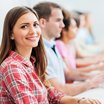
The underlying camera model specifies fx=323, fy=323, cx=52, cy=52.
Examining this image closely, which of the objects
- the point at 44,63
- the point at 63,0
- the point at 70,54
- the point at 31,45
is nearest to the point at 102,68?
the point at 70,54

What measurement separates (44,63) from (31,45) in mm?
157

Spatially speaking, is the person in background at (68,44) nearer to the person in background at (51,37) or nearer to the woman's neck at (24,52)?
the person in background at (51,37)

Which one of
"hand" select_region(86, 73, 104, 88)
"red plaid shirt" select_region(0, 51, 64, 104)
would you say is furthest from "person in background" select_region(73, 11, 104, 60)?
"red plaid shirt" select_region(0, 51, 64, 104)

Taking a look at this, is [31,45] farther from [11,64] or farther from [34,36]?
[11,64]

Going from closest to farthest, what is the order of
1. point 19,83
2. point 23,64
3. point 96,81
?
point 19,83
point 23,64
point 96,81

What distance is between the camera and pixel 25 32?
1.24 metres

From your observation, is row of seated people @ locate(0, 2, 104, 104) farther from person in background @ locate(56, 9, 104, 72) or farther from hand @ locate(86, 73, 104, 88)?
person in background @ locate(56, 9, 104, 72)

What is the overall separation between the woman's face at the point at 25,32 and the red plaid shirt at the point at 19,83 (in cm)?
6

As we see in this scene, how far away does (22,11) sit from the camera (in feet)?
4.01

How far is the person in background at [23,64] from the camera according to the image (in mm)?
1109

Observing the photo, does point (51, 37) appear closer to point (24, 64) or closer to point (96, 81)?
point (96, 81)

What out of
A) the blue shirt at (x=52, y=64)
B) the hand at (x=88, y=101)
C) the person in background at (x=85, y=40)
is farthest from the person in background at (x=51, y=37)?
the person in background at (x=85, y=40)

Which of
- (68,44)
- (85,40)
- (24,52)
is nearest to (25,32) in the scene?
(24,52)

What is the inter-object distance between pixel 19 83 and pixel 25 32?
0.74ft
